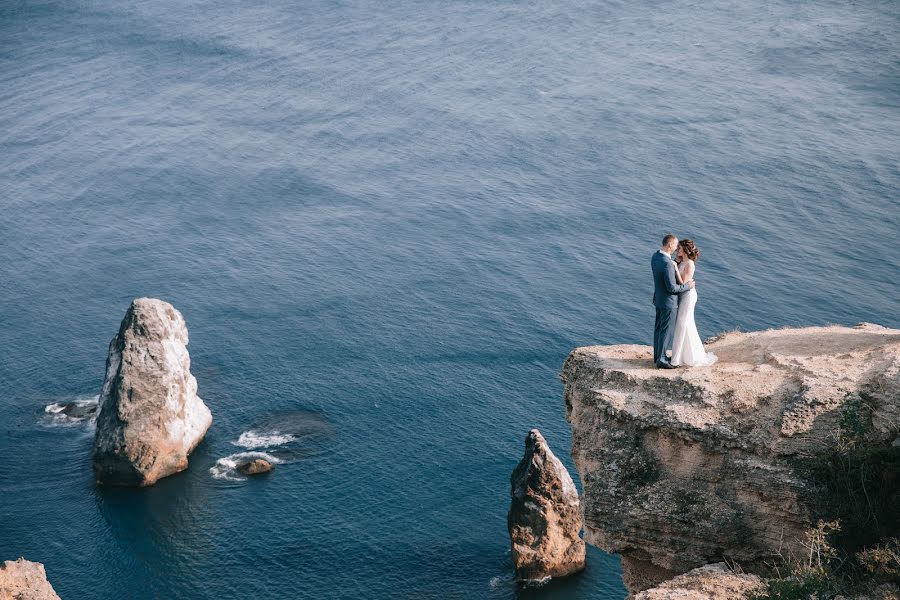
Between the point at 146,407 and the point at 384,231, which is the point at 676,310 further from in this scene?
the point at 384,231

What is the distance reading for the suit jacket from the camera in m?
25.9

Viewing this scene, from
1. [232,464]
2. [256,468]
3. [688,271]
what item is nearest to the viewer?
[688,271]

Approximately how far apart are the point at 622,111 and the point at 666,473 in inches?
4195

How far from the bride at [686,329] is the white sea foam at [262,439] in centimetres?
4705

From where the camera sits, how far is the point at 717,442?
23719mm

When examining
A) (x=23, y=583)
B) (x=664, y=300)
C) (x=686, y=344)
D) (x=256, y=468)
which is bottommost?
(x=256, y=468)

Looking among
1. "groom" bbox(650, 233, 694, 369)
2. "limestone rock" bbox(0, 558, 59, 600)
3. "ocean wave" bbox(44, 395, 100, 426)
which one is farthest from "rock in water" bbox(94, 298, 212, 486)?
"groom" bbox(650, 233, 694, 369)

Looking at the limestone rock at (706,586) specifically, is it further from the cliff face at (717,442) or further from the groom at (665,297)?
the groom at (665,297)

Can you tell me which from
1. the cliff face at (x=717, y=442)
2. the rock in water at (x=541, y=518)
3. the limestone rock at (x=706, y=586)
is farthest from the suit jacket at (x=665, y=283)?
the rock in water at (x=541, y=518)

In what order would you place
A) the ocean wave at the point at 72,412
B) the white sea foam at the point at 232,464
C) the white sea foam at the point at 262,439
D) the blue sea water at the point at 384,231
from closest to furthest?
1. the blue sea water at the point at 384,231
2. the white sea foam at the point at 232,464
3. the white sea foam at the point at 262,439
4. the ocean wave at the point at 72,412

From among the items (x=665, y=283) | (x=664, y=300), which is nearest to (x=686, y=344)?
(x=664, y=300)

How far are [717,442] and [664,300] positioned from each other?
444cm

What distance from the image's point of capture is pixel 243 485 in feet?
212

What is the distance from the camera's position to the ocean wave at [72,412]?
71.8 metres
